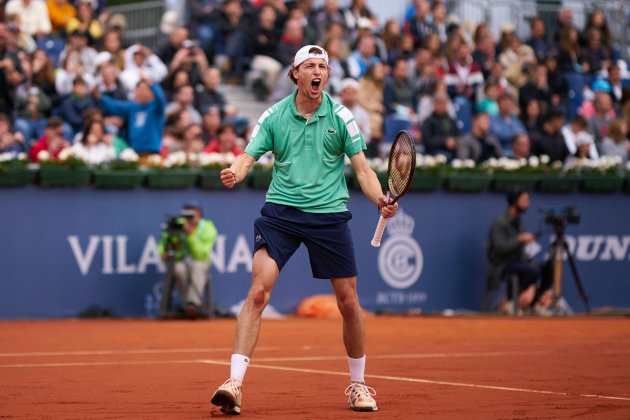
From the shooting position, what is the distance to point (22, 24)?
19.2m

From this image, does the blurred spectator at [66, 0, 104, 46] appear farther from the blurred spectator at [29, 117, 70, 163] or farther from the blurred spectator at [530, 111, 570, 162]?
the blurred spectator at [530, 111, 570, 162]

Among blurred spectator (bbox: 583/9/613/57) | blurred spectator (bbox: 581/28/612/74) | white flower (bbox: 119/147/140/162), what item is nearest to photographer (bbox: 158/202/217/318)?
white flower (bbox: 119/147/140/162)

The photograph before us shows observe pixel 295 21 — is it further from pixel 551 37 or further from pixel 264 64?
pixel 551 37

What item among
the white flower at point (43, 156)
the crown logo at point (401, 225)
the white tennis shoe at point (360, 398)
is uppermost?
the white flower at point (43, 156)

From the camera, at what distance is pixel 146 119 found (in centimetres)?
1730

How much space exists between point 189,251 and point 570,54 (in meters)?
11.8

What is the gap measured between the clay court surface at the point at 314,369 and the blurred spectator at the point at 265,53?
19.5 feet

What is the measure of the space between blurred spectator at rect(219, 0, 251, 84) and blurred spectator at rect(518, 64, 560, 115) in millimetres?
5207

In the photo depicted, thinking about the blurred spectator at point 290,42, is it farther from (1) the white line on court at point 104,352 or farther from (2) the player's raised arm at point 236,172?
(2) the player's raised arm at point 236,172

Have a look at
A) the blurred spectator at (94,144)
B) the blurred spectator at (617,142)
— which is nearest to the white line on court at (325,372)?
the blurred spectator at (94,144)

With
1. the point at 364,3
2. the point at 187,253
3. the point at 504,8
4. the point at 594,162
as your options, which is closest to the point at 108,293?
the point at 187,253

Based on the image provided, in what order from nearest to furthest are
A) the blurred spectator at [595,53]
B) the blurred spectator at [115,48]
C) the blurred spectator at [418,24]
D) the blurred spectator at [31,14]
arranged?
the blurred spectator at [31,14], the blurred spectator at [115,48], the blurred spectator at [418,24], the blurred spectator at [595,53]

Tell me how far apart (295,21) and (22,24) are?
4.26m

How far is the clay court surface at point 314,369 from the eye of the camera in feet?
25.7
